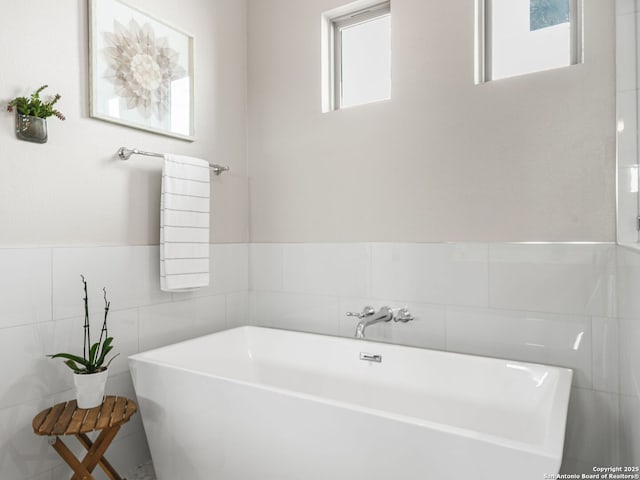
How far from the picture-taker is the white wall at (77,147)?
5.61 ft

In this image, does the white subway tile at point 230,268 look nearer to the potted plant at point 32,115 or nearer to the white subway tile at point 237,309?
the white subway tile at point 237,309

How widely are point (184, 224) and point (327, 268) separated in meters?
0.83

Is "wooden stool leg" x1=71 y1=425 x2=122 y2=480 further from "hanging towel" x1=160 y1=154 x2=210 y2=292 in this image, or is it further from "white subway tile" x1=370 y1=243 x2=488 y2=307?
"white subway tile" x1=370 y1=243 x2=488 y2=307

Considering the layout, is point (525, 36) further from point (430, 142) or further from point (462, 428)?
point (462, 428)

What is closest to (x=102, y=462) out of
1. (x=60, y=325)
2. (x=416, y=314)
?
(x=60, y=325)

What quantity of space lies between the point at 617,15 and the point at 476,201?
2.93ft

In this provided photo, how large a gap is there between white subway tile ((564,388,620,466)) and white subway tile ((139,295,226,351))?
6.18 feet

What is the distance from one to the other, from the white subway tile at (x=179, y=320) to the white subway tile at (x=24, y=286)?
1.59 ft

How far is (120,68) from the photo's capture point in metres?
2.08

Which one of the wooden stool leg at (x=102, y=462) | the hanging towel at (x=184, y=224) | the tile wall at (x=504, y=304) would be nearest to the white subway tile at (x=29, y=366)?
the wooden stool leg at (x=102, y=462)

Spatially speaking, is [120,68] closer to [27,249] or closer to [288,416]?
[27,249]

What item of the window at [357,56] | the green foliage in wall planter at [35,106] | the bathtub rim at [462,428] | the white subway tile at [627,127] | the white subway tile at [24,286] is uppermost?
the window at [357,56]

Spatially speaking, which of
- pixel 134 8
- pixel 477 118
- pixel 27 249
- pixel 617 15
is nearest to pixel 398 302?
pixel 477 118

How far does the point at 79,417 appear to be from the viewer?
64.1 inches
